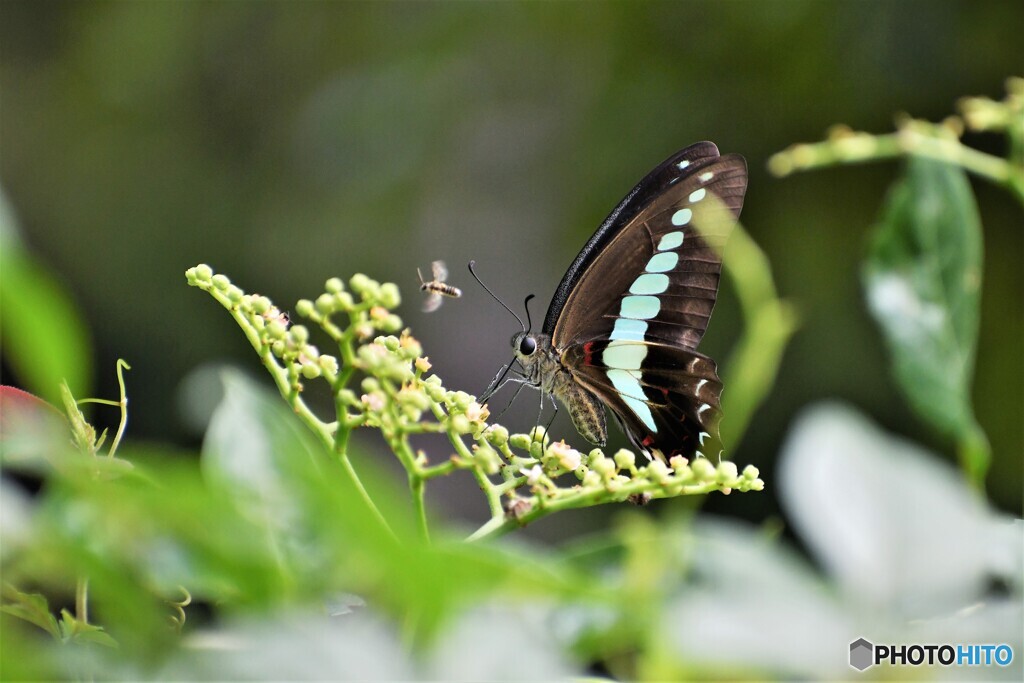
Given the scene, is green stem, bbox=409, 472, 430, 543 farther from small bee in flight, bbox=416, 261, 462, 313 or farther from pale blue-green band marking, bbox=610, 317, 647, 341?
pale blue-green band marking, bbox=610, 317, 647, 341

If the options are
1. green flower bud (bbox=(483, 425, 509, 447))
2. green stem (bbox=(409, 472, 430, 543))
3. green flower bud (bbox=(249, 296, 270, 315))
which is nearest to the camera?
green stem (bbox=(409, 472, 430, 543))

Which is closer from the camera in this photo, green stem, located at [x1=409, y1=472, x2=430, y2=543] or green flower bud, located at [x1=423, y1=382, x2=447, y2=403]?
green stem, located at [x1=409, y1=472, x2=430, y2=543]

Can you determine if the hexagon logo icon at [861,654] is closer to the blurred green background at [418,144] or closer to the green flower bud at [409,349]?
the green flower bud at [409,349]

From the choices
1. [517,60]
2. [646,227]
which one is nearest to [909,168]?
[646,227]

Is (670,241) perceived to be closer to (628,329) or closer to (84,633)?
(628,329)

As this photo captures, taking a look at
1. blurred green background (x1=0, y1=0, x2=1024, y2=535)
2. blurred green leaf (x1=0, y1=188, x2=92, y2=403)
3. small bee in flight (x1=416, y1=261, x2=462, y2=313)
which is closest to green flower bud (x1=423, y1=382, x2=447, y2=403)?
blurred green leaf (x1=0, y1=188, x2=92, y2=403)

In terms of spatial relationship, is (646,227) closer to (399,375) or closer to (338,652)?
(399,375)
